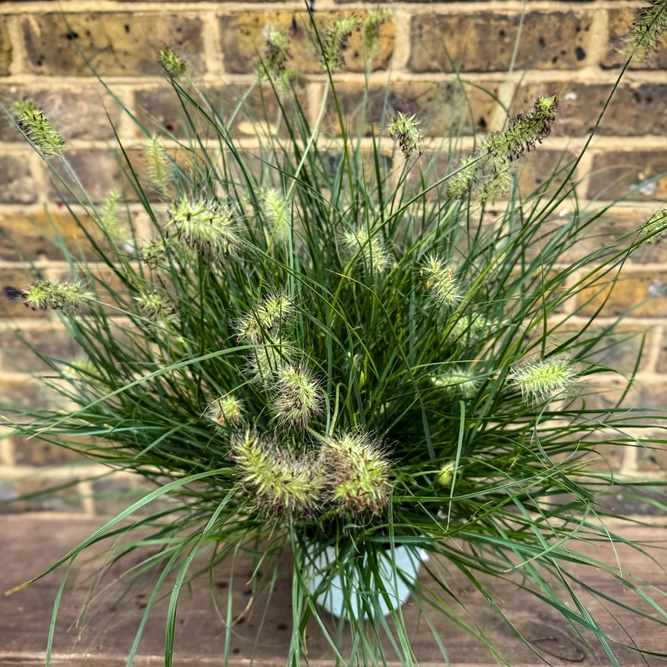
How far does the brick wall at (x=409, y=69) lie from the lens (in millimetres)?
757

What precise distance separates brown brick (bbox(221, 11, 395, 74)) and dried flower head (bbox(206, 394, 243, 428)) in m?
0.55

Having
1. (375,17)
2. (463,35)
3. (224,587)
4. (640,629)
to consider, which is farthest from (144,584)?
(463,35)

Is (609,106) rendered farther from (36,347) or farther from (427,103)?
(36,347)

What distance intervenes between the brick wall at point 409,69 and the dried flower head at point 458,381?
1.36 feet

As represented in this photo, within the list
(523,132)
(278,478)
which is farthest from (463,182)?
(278,478)

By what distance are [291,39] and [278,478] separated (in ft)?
2.18

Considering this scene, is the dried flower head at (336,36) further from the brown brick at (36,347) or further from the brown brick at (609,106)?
the brown brick at (36,347)

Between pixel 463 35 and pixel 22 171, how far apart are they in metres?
0.70

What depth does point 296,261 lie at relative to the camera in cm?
50

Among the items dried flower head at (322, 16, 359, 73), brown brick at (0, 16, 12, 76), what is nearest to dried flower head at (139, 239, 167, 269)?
dried flower head at (322, 16, 359, 73)

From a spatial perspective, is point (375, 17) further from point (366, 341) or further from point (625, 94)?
point (625, 94)

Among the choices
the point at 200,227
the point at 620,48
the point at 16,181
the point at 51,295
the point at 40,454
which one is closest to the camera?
the point at 200,227

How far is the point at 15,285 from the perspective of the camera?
0.88 m

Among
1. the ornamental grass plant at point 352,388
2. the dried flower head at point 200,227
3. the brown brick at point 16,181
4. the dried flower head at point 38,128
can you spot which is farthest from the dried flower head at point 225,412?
the brown brick at point 16,181
